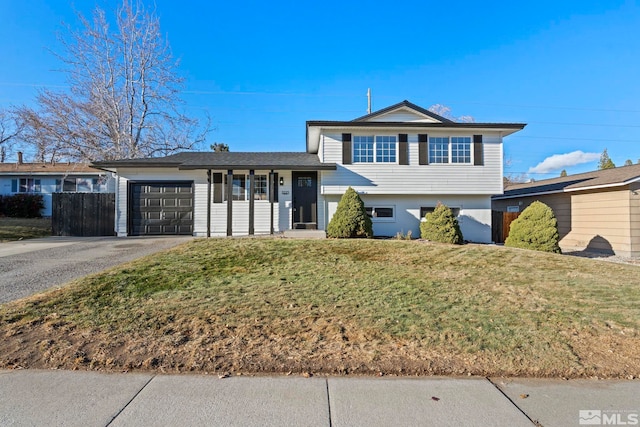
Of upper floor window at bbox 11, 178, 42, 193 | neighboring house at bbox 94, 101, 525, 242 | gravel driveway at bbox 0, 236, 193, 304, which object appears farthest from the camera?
upper floor window at bbox 11, 178, 42, 193

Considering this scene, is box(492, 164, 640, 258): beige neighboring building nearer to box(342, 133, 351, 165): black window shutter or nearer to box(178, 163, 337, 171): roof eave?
box(342, 133, 351, 165): black window shutter

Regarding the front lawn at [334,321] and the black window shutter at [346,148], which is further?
the black window shutter at [346,148]

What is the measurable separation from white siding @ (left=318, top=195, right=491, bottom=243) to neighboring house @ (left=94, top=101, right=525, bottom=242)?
4 centimetres

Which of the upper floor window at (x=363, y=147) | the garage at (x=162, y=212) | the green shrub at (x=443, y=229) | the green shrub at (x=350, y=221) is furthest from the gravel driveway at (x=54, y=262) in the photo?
the green shrub at (x=443, y=229)

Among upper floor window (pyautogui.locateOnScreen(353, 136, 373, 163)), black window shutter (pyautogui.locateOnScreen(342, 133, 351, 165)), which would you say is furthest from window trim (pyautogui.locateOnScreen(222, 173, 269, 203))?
upper floor window (pyautogui.locateOnScreen(353, 136, 373, 163))

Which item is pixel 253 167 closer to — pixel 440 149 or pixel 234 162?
pixel 234 162

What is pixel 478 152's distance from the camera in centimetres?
1306

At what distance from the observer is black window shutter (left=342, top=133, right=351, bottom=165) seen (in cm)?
1291

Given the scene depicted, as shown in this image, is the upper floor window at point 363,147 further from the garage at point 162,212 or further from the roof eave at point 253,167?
the garage at point 162,212

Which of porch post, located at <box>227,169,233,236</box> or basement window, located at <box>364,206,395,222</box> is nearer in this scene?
porch post, located at <box>227,169,233,236</box>

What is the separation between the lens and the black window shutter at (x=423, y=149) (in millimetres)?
13039

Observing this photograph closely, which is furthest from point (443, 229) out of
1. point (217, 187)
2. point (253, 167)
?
point (217, 187)

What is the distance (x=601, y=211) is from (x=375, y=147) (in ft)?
28.3

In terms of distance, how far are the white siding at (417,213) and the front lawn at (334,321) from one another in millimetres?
6439
